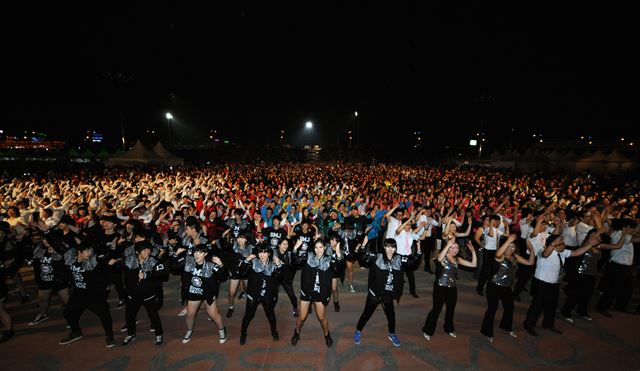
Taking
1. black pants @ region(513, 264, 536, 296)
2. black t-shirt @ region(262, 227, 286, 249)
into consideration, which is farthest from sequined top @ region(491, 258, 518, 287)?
black t-shirt @ region(262, 227, 286, 249)

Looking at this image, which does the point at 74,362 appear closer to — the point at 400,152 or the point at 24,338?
the point at 24,338

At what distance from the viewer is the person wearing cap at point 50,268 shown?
18.1 ft

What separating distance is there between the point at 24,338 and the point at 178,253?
2.75m

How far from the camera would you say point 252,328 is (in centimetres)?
570

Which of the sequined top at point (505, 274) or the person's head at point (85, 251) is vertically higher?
the person's head at point (85, 251)

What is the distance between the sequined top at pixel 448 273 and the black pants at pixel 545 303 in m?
1.67

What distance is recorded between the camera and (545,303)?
18.4 feet

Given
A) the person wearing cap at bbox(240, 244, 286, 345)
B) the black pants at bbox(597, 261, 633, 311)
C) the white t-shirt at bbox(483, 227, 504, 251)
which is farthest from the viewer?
the white t-shirt at bbox(483, 227, 504, 251)

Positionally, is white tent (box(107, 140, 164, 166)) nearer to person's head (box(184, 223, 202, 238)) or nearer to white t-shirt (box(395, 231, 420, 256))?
person's head (box(184, 223, 202, 238))

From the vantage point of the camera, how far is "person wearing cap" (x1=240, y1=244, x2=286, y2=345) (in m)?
5.07

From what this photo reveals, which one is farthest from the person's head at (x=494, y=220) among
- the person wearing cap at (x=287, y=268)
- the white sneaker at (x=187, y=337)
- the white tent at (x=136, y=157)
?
the white tent at (x=136, y=157)

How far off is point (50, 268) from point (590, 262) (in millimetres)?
9230

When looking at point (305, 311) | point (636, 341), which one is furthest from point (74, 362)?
point (636, 341)

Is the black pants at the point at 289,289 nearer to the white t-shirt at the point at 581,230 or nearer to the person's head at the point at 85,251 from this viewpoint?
the person's head at the point at 85,251
